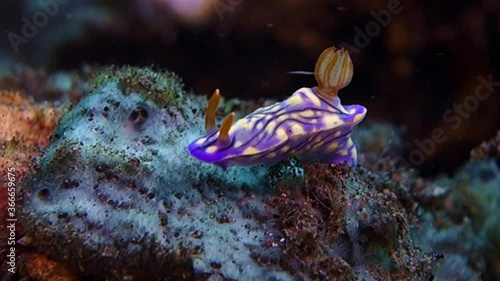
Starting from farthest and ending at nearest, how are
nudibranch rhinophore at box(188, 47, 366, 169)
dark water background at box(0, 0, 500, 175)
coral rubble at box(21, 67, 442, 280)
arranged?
1. dark water background at box(0, 0, 500, 175)
2. nudibranch rhinophore at box(188, 47, 366, 169)
3. coral rubble at box(21, 67, 442, 280)

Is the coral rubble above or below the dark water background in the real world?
above

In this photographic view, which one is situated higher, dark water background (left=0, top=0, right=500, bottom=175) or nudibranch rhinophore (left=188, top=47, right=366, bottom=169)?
nudibranch rhinophore (left=188, top=47, right=366, bottom=169)

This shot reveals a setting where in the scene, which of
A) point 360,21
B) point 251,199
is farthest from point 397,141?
point 251,199

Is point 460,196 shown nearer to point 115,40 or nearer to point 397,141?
point 397,141

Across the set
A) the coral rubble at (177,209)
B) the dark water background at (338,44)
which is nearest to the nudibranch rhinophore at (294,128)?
the coral rubble at (177,209)

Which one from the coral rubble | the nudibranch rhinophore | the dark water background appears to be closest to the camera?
the coral rubble

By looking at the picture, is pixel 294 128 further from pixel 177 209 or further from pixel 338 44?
pixel 338 44

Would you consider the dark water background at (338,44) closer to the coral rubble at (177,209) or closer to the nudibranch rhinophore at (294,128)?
the nudibranch rhinophore at (294,128)

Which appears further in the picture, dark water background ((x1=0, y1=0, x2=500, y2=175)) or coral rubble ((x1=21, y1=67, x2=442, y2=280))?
dark water background ((x1=0, y1=0, x2=500, y2=175))

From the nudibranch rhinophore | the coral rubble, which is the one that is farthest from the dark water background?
the coral rubble

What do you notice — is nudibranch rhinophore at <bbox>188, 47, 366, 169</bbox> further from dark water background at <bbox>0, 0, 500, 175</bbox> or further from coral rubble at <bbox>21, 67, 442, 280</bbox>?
dark water background at <bbox>0, 0, 500, 175</bbox>
